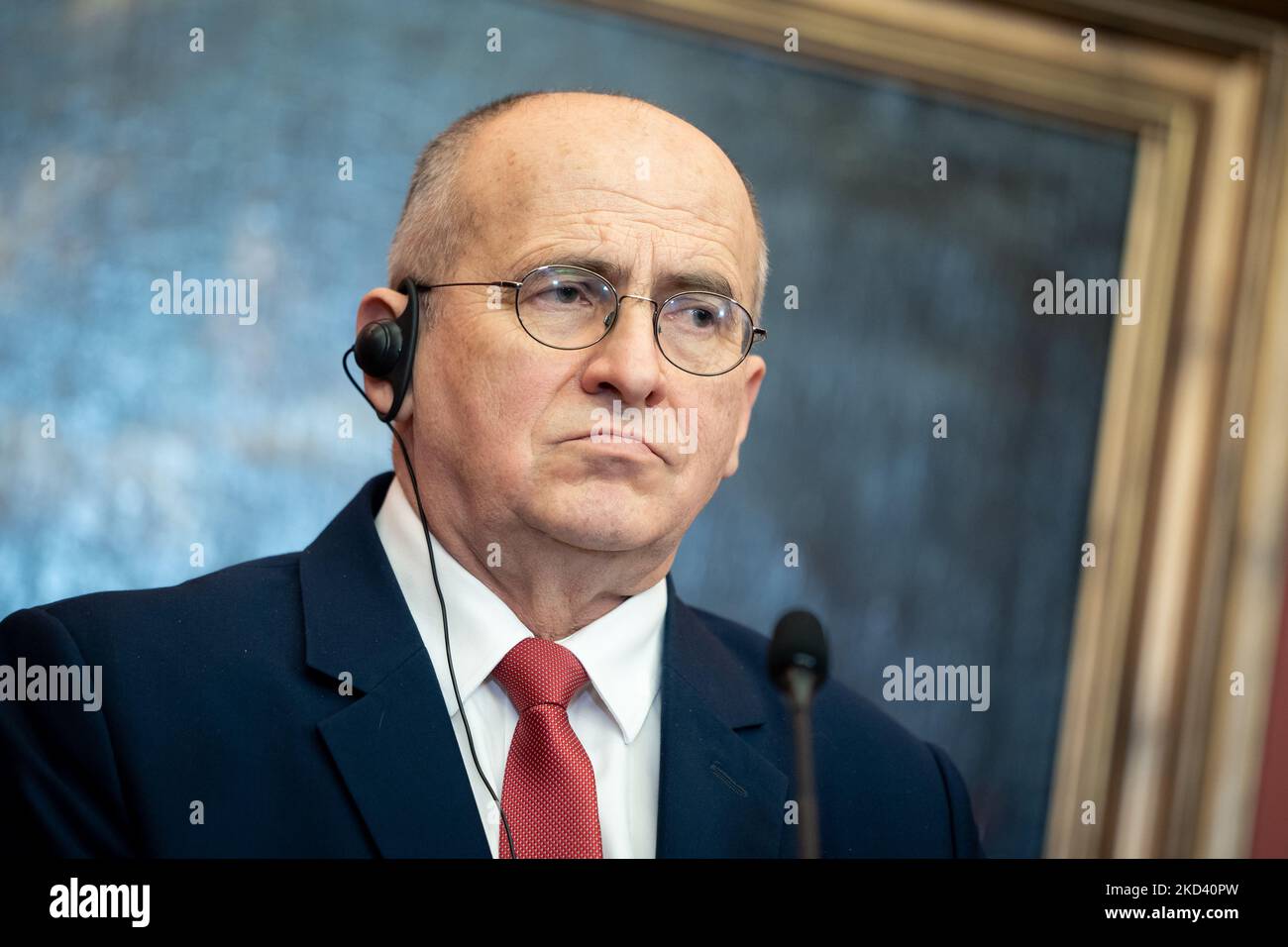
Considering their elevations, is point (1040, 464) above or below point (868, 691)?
above

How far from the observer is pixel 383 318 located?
5.63 ft

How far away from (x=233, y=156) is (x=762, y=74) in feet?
2.72

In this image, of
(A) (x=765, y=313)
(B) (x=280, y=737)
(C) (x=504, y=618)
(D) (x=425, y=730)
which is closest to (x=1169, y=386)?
(A) (x=765, y=313)

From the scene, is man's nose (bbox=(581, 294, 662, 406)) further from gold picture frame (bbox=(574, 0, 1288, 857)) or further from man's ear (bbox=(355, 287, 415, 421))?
gold picture frame (bbox=(574, 0, 1288, 857))

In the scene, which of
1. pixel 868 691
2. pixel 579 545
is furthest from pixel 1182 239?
pixel 579 545

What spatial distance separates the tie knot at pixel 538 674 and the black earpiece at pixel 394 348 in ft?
1.07

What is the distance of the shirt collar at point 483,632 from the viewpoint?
160 cm

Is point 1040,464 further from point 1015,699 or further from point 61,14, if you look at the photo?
point 61,14

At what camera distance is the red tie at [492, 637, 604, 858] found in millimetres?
1543

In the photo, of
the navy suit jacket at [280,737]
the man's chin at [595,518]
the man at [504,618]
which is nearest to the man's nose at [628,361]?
the man at [504,618]

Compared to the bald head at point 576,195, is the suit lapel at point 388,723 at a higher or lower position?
lower

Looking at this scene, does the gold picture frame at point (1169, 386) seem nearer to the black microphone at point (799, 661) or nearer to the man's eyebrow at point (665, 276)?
the man's eyebrow at point (665, 276)

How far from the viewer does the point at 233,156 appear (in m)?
1.95

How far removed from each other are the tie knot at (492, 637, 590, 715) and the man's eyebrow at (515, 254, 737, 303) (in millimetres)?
435
